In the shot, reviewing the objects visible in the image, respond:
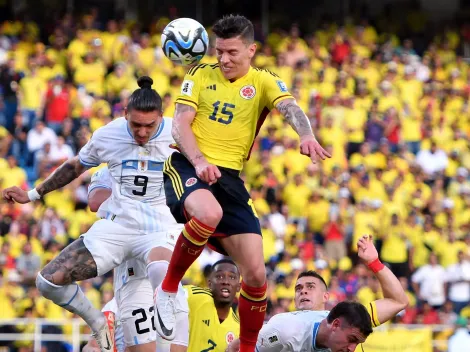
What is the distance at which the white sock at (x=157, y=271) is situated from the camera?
881 centimetres

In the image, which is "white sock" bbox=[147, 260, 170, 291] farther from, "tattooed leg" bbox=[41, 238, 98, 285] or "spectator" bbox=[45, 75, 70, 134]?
"spectator" bbox=[45, 75, 70, 134]

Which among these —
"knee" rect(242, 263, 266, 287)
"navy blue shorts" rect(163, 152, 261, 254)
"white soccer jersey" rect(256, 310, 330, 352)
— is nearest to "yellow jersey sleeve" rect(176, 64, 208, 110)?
"navy blue shorts" rect(163, 152, 261, 254)

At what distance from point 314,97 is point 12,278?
321 inches

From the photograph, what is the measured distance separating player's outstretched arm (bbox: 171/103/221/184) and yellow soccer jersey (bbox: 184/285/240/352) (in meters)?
2.52

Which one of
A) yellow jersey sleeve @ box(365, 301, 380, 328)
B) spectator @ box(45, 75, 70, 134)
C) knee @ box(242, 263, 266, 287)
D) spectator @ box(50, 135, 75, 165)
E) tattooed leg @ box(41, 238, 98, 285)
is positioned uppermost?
knee @ box(242, 263, 266, 287)

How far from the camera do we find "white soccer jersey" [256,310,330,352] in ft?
28.2

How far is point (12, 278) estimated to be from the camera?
15.6m

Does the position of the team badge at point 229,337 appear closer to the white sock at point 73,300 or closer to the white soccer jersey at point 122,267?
the white soccer jersey at point 122,267

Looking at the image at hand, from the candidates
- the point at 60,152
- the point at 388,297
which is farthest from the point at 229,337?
the point at 60,152

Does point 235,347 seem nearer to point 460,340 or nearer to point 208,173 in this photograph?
point 208,173

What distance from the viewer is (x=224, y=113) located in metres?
8.08

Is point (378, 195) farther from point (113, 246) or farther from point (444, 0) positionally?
point (113, 246)

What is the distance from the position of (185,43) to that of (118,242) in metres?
1.77

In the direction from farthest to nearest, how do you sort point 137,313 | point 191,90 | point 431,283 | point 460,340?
point 431,283 < point 460,340 < point 137,313 < point 191,90
